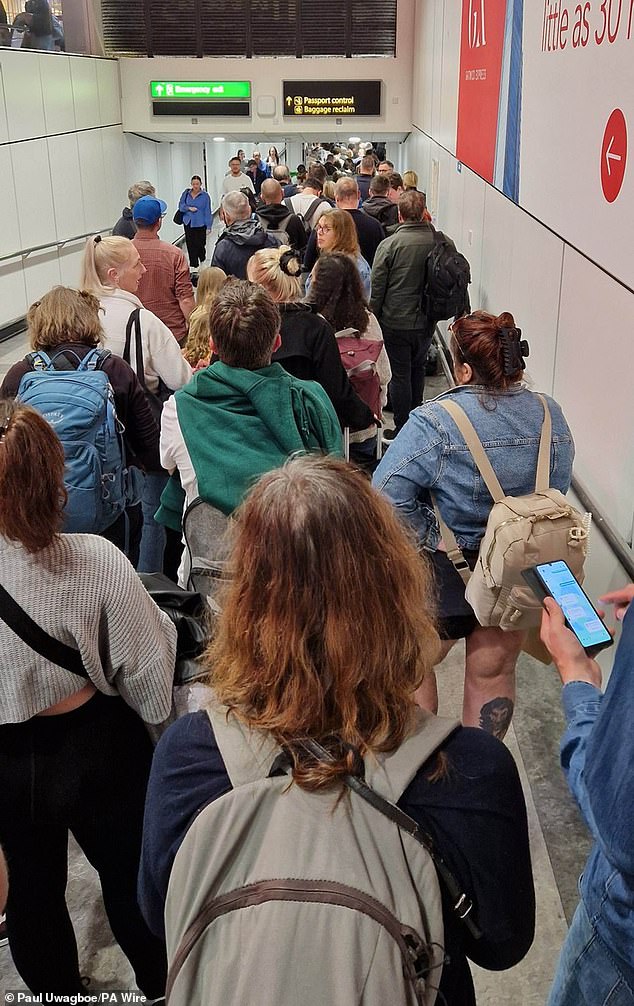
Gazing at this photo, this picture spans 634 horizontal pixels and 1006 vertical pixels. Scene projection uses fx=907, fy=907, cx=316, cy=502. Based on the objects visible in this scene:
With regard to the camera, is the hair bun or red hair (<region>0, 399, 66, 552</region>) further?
the hair bun

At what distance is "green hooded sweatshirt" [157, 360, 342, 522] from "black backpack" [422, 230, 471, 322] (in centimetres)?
344

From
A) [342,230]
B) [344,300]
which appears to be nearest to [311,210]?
[342,230]

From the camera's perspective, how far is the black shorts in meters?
2.74

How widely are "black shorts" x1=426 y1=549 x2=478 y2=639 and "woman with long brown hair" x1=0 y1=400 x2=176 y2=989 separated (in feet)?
3.17

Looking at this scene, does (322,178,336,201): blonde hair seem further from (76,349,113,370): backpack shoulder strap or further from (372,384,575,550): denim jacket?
(372,384,575,550): denim jacket

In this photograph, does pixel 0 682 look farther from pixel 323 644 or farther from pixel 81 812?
A: pixel 323 644

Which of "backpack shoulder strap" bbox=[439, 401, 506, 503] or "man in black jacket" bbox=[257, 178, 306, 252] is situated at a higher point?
"man in black jacket" bbox=[257, 178, 306, 252]

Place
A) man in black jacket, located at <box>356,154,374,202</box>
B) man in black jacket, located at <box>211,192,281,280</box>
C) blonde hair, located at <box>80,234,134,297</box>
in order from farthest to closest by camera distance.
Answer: man in black jacket, located at <box>356,154,374,202</box>, man in black jacket, located at <box>211,192,281,280</box>, blonde hair, located at <box>80,234,134,297</box>

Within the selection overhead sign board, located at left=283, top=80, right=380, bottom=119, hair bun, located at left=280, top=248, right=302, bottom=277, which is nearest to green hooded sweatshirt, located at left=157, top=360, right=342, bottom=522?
hair bun, located at left=280, top=248, right=302, bottom=277

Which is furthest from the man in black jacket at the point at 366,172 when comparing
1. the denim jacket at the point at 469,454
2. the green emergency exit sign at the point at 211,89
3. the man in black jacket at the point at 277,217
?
the denim jacket at the point at 469,454

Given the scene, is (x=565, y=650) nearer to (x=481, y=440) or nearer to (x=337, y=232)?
(x=481, y=440)

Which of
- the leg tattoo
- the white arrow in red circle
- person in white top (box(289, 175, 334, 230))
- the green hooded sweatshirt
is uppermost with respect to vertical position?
the white arrow in red circle

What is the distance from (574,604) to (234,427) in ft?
3.87

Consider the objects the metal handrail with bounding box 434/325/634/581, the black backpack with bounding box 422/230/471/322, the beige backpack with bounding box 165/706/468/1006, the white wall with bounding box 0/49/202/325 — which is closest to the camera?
the beige backpack with bounding box 165/706/468/1006
